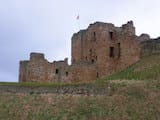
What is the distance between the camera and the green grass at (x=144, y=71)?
3772cm

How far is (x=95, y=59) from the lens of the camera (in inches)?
2248

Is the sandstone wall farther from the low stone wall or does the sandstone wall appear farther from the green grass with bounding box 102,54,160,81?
the low stone wall

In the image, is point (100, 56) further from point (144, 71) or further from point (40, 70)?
point (144, 71)

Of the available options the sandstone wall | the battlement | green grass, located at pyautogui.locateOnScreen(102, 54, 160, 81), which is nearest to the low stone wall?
green grass, located at pyautogui.locateOnScreen(102, 54, 160, 81)

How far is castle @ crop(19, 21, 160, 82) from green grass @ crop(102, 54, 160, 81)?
9.45 metres

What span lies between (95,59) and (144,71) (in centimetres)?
1781

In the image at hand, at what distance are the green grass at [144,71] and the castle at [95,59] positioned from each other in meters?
9.45

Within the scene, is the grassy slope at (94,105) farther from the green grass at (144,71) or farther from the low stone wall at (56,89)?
the green grass at (144,71)

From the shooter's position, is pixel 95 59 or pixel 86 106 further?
pixel 95 59

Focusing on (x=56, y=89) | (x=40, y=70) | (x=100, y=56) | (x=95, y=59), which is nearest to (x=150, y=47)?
(x=100, y=56)

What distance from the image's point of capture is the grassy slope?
94.1 ft

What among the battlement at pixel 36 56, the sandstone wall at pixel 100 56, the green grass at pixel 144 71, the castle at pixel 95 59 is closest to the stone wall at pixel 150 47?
the green grass at pixel 144 71

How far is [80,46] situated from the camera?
59.8 meters

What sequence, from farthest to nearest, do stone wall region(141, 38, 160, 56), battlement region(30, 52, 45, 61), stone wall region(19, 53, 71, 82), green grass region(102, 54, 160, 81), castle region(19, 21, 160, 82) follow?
castle region(19, 21, 160, 82), stone wall region(19, 53, 71, 82), battlement region(30, 52, 45, 61), stone wall region(141, 38, 160, 56), green grass region(102, 54, 160, 81)
